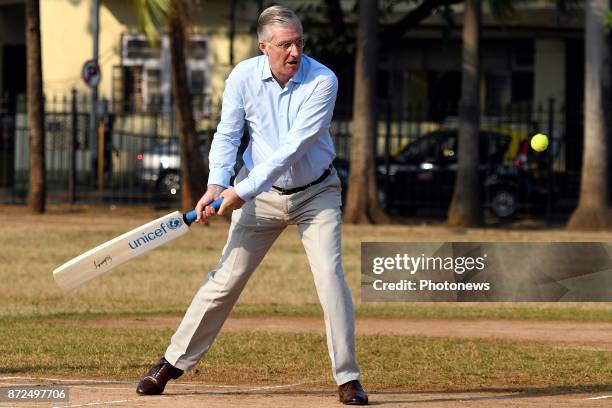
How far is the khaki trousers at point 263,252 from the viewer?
25.4 feet

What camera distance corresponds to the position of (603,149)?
2295 centimetres

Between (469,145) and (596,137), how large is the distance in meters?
2.10

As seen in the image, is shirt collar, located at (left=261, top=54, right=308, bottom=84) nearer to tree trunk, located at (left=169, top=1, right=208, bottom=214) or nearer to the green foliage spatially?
the green foliage

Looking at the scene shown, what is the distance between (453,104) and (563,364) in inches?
1027

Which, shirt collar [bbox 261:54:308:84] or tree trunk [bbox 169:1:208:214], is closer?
shirt collar [bbox 261:54:308:84]

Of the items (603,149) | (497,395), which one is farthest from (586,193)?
(497,395)

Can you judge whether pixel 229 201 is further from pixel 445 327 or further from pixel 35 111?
pixel 35 111

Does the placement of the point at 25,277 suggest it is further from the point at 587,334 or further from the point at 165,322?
the point at 587,334

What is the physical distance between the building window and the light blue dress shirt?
2631cm

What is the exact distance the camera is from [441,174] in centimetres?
2612

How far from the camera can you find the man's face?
763 centimetres

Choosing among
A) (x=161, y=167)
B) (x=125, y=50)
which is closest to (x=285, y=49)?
(x=161, y=167)

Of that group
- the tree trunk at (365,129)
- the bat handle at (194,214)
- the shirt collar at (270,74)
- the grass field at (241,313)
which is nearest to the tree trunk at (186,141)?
the grass field at (241,313)

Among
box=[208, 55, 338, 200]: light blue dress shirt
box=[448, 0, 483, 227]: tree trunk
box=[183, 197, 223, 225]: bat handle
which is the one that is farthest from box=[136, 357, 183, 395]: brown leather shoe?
box=[448, 0, 483, 227]: tree trunk
